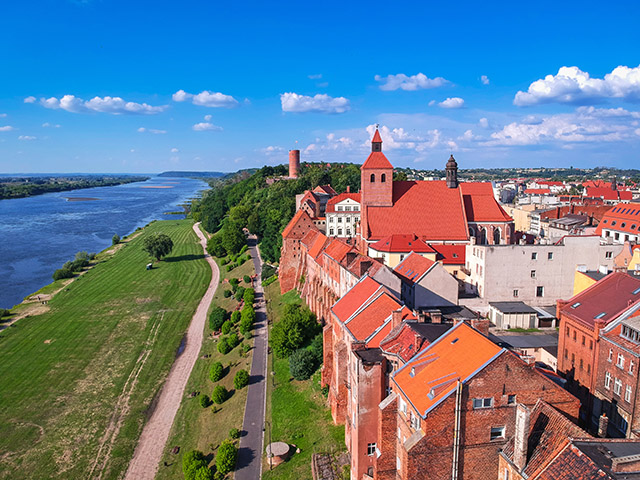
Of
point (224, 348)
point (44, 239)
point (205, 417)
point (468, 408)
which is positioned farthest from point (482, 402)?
point (44, 239)

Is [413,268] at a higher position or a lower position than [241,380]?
higher

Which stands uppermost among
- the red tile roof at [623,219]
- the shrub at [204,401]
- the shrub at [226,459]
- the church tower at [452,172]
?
the church tower at [452,172]

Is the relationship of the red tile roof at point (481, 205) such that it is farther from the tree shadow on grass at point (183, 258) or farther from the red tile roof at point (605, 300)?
the tree shadow on grass at point (183, 258)

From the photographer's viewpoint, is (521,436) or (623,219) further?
(623,219)

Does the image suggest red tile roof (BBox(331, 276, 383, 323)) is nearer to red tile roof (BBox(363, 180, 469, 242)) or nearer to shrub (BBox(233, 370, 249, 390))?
shrub (BBox(233, 370, 249, 390))

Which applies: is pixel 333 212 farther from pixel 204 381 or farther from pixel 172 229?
pixel 172 229

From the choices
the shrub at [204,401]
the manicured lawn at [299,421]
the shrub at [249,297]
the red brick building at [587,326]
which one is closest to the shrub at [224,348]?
the manicured lawn at [299,421]

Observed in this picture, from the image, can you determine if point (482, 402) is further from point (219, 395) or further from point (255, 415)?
point (219, 395)
